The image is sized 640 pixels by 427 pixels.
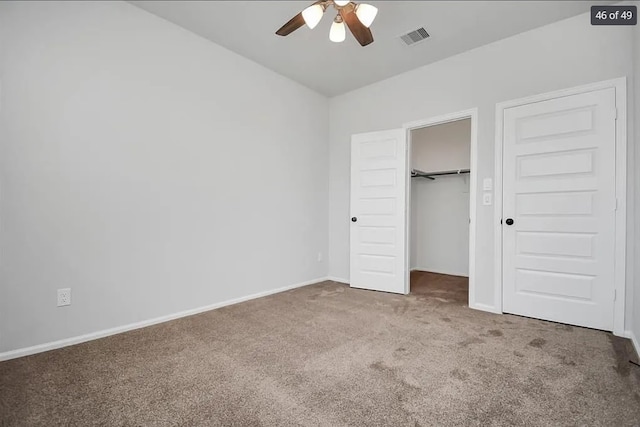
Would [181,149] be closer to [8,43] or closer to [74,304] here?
[8,43]

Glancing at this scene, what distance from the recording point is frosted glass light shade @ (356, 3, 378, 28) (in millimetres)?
2059

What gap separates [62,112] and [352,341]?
110 inches

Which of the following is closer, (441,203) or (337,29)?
(337,29)

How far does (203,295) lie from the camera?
9.93ft

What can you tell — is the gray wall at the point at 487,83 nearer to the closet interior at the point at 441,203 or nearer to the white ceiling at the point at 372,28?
Result: the white ceiling at the point at 372,28

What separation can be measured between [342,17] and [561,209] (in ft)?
8.28

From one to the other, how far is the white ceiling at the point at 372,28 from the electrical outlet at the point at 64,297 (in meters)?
2.44

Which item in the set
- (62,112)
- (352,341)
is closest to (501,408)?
(352,341)

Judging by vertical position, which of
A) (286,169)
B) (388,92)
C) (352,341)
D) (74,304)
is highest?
(388,92)

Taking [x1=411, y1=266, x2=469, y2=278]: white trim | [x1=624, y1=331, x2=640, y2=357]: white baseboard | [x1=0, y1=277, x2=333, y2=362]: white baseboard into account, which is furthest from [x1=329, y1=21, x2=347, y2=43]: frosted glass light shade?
[x1=411, y1=266, x2=469, y2=278]: white trim

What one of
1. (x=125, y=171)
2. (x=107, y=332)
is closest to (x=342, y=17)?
(x=125, y=171)

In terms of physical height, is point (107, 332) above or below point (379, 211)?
below

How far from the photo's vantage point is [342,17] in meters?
2.20

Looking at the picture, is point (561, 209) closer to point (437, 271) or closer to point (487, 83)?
point (487, 83)
